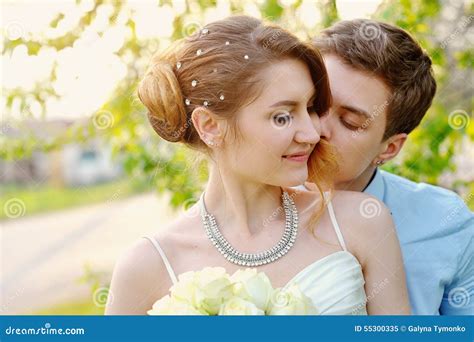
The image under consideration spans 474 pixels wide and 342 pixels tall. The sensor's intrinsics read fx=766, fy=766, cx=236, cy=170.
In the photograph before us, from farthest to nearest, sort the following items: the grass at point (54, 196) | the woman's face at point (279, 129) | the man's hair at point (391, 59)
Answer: the grass at point (54, 196), the man's hair at point (391, 59), the woman's face at point (279, 129)

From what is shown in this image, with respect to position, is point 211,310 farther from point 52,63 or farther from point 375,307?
point 52,63

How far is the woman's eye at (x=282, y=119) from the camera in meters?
1.74

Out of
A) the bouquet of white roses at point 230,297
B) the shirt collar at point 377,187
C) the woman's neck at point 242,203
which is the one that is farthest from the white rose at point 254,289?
the shirt collar at point 377,187

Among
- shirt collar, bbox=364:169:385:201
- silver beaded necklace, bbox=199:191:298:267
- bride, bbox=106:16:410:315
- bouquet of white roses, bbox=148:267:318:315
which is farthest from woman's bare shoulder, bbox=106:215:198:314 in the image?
shirt collar, bbox=364:169:385:201

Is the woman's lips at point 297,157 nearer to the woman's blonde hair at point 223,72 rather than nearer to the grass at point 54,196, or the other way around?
the woman's blonde hair at point 223,72

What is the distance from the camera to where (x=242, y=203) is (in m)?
1.90

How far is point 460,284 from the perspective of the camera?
82.3 inches

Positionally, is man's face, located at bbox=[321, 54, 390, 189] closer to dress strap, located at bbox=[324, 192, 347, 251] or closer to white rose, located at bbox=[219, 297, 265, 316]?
dress strap, located at bbox=[324, 192, 347, 251]

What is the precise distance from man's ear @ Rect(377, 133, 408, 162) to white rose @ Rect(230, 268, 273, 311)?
0.93m

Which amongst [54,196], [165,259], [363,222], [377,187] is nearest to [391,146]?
[377,187]

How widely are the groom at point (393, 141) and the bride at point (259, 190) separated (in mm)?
179

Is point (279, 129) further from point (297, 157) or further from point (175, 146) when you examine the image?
point (175, 146)

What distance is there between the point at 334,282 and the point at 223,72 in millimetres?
557

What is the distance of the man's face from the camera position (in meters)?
2.05
